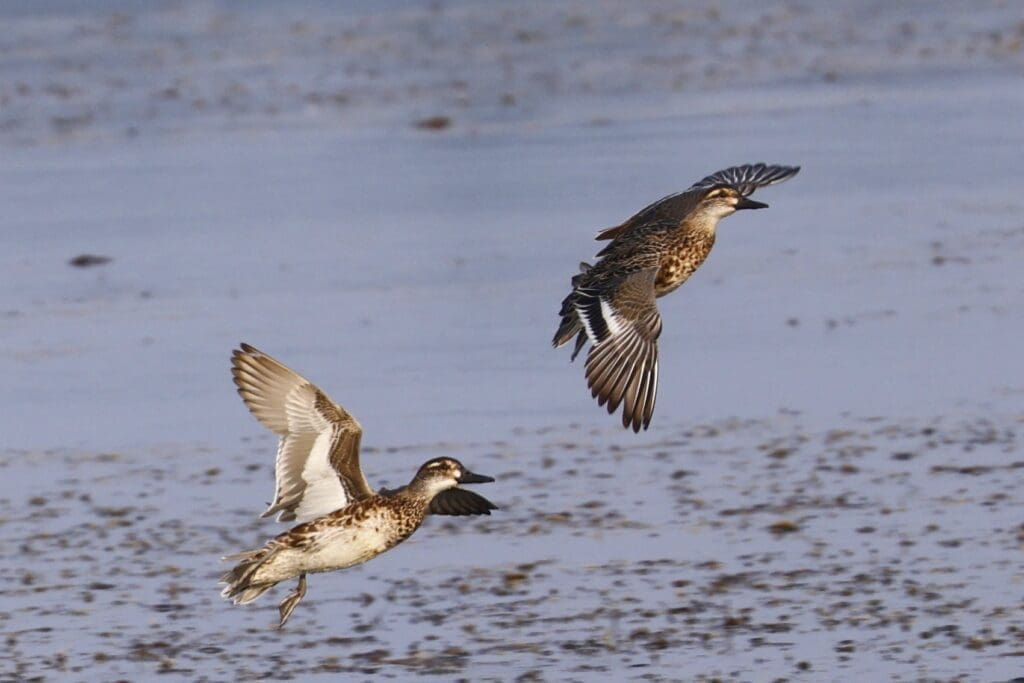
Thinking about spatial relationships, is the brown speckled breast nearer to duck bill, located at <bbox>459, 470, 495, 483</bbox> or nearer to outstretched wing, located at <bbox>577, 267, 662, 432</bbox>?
outstretched wing, located at <bbox>577, 267, 662, 432</bbox>

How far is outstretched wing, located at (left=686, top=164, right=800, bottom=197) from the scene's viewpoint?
400 inches

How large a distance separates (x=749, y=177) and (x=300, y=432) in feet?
10.7

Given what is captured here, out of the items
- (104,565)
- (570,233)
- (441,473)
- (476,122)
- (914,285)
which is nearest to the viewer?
(441,473)

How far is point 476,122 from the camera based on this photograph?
76.2 ft

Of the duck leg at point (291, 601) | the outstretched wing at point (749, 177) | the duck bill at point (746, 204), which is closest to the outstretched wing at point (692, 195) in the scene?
the outstretched wing at point (749, 177)

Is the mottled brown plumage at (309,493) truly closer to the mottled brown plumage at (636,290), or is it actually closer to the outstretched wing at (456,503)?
the outstretched wing at (456,503)

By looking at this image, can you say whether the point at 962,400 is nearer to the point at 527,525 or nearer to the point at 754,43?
the point at 527,525

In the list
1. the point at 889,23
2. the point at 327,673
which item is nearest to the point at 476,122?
the point at 889,23

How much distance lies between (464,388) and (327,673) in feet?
13.3

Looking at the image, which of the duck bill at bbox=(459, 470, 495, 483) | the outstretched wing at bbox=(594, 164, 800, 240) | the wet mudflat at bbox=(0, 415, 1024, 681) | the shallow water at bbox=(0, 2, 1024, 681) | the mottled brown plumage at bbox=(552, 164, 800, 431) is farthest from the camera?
the outstretched wing at bbox=(594, 164, 800, 240)

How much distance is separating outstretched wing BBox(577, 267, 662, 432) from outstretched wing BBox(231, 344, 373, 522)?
34.9 inches

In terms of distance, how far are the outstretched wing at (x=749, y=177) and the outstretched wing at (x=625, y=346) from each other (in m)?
1.69

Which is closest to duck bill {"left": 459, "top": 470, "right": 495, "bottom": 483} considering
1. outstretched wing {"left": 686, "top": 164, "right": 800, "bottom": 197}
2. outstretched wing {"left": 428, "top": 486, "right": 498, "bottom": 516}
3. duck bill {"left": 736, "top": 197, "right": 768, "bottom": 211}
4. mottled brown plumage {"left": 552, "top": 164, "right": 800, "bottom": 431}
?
outstretched wing {"left": 428, "top": 486, "right": 498, "bottom": 516}

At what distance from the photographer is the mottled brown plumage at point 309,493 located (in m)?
7.78
